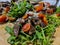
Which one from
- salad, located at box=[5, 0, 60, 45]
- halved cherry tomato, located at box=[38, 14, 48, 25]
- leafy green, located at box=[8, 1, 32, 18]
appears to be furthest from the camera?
leafy green, located at box=[8, 1, 32, 18]

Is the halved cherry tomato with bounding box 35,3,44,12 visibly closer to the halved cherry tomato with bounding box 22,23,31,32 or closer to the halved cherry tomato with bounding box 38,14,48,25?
the halved cherry tomato with bounding box 38,14,48,25

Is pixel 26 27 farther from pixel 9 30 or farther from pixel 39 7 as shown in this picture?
pixel 39 7

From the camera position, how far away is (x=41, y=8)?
210 centimetres

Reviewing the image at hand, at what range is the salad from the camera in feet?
5.60

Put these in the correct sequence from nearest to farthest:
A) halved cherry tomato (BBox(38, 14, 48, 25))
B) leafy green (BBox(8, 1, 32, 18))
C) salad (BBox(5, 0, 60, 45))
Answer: salad (BBox(5, 0, 60, 45)), halved cherry tomato (BBox(38, 14, 48, 25)), leafy green (BBox(8, 1, 32, 18))

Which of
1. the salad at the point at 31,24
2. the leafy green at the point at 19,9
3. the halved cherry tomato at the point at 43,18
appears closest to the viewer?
the salad at the point at 31,24

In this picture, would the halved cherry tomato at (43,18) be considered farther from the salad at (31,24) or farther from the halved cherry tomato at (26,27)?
the halved cherry tomato at (26,27)

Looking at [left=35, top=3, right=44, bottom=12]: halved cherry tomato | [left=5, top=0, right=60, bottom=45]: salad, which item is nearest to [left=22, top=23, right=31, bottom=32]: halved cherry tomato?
[left=5, top=0, right=60, bottom=45]: salad

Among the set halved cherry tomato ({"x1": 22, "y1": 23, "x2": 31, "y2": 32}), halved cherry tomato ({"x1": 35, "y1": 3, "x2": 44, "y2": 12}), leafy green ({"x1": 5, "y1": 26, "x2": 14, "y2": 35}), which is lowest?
leafy green ({"x1": 5, "y1": 26, "x2": 14, "y2": 35})

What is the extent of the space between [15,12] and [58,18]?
1.35 ft

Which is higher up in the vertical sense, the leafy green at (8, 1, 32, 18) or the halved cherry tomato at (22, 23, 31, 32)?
the leafy green at (8, 1, 32, 18)

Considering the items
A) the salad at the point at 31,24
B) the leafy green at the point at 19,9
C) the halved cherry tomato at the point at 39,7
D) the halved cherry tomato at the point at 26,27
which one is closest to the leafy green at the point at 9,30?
the salad at the point at 31,24

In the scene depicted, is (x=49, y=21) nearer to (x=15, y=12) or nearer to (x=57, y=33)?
(x=57, y=33)

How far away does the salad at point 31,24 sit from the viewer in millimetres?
1706
